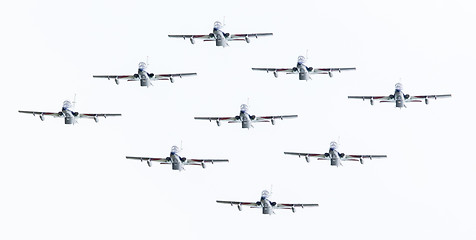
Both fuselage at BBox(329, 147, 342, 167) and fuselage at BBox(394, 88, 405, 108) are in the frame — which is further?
fuselage at BBox(329, 147, 342, 167)

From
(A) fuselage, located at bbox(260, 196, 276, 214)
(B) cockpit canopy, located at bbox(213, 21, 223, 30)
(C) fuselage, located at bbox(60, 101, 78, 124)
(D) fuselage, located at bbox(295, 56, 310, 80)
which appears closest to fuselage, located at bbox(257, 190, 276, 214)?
(A) fuselage, located at bbox(260, 196, 276, 214)

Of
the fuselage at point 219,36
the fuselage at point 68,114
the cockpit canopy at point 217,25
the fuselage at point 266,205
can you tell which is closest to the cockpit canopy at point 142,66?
the fuselage at point 219,36

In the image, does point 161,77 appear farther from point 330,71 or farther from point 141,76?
point 330,71

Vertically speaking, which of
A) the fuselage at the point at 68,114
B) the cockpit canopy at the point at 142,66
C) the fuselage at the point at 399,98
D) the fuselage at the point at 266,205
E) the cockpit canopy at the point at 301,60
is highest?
the cockpit canopy at the point at 301,60

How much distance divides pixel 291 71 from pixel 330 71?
6031 millimetres

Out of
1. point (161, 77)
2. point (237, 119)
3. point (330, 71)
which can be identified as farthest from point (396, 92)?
→ point (161, 77)

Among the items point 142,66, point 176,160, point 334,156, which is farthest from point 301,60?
point 176,160

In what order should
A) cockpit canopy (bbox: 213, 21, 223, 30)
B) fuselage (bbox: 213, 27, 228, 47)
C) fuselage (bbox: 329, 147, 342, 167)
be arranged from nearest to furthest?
fuselage (bbox: 213, 27, 228, 47)
fuselage (bbox: 329, 147, 342, 167)
cockpit canopy (bbox: 213, 21, 223, 30)

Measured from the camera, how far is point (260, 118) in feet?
508

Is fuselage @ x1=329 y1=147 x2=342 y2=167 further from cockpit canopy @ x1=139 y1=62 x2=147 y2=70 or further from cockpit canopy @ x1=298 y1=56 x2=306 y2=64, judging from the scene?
cockpit canopy @ x1=139 y1=62 x2=147 y2=70

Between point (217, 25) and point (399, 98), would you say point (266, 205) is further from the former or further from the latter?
point (217, 25)

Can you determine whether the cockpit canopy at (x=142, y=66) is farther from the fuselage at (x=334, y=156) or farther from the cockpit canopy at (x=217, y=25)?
the fuselage at (x=334, y=156)

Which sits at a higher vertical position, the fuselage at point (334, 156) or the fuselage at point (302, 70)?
the fuselage at point (302, 70)

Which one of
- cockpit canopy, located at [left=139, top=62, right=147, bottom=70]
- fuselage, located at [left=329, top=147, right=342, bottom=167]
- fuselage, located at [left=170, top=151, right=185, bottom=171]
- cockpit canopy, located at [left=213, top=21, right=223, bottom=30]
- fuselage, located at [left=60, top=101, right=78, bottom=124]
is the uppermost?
cockpit canopy, located at [left=213, top=21, right=223, bottom=30]
